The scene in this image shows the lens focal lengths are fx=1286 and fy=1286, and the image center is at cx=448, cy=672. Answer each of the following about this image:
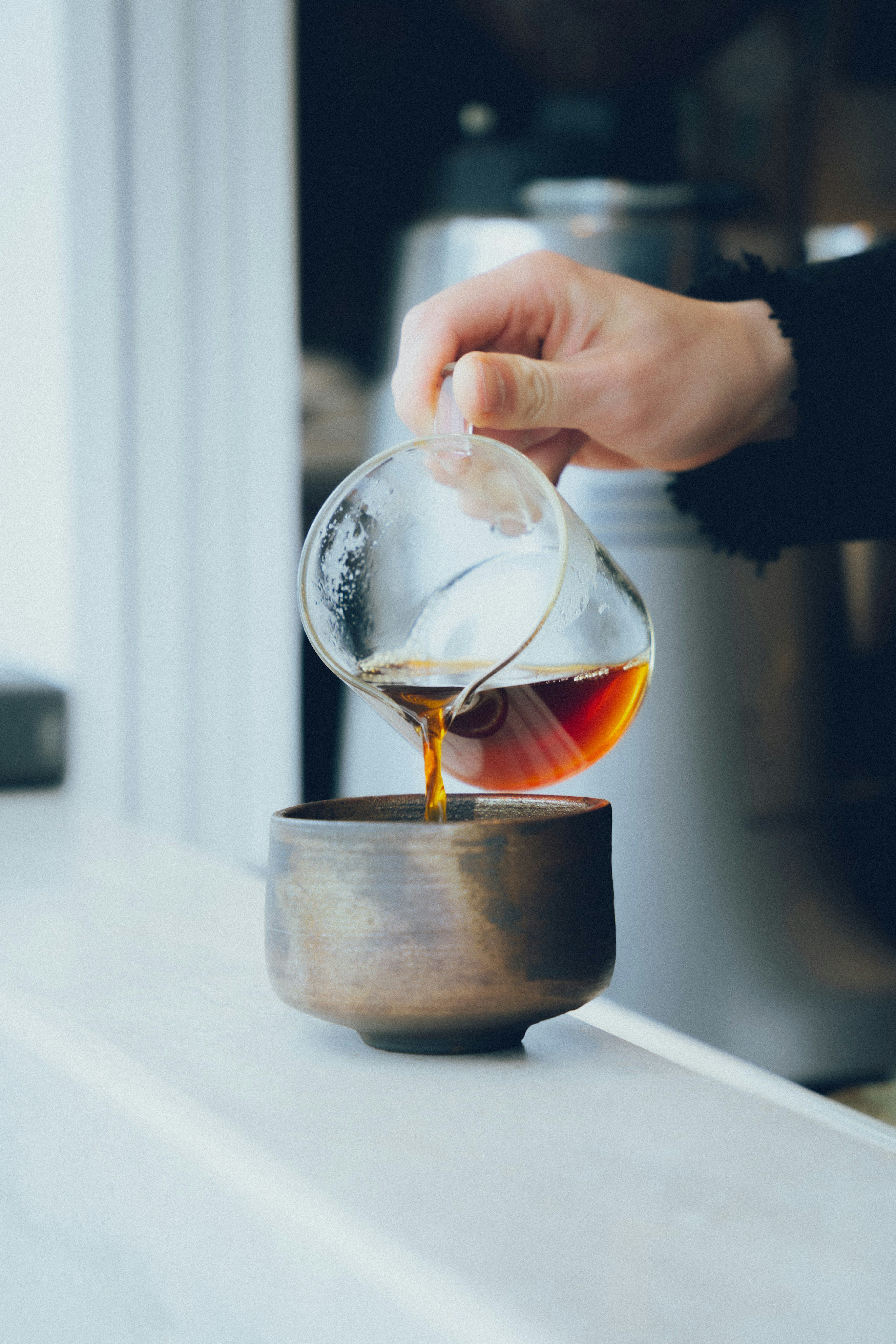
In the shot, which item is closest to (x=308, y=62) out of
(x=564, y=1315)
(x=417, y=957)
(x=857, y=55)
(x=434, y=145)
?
(x=434, y=145)

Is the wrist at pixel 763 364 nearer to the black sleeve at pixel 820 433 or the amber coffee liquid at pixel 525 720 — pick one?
the black sleeve at pixel 820 433

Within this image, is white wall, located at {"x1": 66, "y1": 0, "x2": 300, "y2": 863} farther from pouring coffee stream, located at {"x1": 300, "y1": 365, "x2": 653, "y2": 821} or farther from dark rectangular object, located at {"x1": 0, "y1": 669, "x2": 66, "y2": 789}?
pouring coffee stream, located at {"x1": 300, "y1": 365, "x2": 653, "y2": 821}

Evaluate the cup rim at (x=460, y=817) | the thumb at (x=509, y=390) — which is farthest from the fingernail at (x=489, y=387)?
the cup rim at (x=460, y=817)

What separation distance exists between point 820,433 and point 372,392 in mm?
930

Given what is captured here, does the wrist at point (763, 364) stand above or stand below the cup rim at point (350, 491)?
above

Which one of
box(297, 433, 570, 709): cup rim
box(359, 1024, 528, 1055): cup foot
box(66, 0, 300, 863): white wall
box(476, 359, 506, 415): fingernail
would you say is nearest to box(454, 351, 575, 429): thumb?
box(476, 359, 506, 415): fingernail

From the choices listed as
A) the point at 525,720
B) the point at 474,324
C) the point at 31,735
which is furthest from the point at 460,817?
the point at 31,735

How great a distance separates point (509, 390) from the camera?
68cm

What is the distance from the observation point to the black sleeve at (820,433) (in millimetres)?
926

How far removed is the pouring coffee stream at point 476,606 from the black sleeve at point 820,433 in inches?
16.9

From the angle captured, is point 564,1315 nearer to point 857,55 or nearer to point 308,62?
point 308,62

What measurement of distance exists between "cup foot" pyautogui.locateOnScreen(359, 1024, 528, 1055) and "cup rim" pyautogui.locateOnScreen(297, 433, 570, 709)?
128mm

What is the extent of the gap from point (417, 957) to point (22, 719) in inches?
38.4

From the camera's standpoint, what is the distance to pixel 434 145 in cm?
180
